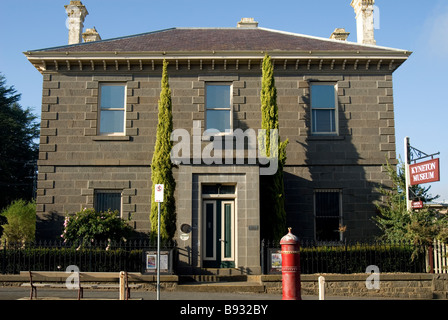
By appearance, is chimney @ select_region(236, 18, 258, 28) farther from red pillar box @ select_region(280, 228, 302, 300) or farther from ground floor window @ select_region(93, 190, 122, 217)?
red pillar box @ select_region(280, 228, 302, 300)

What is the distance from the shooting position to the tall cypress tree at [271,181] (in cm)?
1717

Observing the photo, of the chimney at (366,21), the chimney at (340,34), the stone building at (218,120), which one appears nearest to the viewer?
the stone building at (218,120)

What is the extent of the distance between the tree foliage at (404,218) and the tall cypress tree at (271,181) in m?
3.68

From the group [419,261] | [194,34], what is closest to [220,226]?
[419,261]

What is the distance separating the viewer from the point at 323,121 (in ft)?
63.3

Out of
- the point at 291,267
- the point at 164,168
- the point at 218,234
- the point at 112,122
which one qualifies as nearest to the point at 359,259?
the point at 218,234

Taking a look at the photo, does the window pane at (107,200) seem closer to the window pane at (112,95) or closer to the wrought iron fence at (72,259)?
the wrought iron fence at (72,259)

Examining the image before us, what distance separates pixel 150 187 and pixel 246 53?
6197 mm

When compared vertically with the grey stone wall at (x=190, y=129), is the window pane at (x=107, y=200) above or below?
below

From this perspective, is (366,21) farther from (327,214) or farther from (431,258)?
(431,258)

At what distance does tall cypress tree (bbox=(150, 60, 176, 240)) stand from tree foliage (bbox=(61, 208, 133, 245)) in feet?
3.81

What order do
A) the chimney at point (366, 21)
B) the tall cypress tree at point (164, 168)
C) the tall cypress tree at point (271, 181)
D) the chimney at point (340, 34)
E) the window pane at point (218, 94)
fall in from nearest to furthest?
1. the tall cypress tree at point (164, 168)
2. the tall cypress tree at point (271, 181)
3. the window pane at point (218, 94)
4. the chimney at point (366, 21)
5. the chimney at point (340, 34)

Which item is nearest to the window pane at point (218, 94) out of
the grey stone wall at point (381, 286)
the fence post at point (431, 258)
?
the grey stone wall at point (381, 286)

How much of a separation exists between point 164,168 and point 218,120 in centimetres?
318
